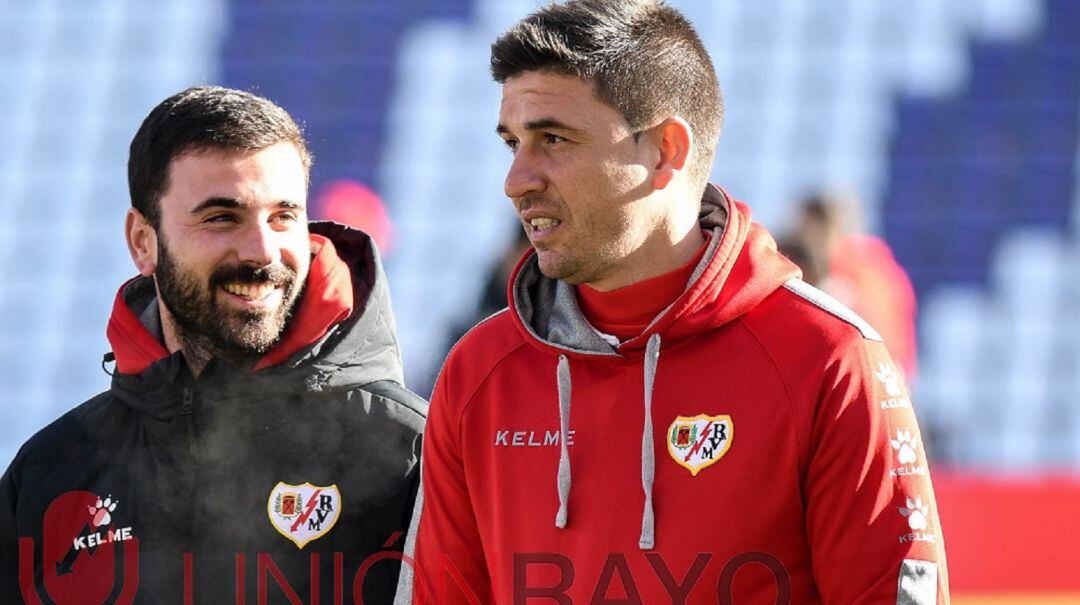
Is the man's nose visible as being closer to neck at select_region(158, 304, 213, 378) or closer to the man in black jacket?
the man in black jacket

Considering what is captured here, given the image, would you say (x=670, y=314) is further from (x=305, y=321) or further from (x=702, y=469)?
(x=305, y=321)

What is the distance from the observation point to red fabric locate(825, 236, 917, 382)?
231 inches

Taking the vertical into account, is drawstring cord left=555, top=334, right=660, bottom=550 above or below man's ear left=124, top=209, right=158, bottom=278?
below

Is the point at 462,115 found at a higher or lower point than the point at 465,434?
higher

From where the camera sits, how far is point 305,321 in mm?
3023

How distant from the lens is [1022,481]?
212 inches

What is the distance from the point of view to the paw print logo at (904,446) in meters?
2.49

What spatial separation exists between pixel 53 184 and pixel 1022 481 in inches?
264

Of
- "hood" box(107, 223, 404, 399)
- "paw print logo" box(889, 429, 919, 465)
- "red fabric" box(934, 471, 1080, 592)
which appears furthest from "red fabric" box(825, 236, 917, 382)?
"paw print logo" box(889, 429, 919, 465)

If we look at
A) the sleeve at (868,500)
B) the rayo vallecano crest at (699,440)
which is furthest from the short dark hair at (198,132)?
the sleeve at (868,500)

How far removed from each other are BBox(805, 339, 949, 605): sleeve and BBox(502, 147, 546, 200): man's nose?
536 millimetres

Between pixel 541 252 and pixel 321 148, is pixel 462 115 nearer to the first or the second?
pixel 321 148

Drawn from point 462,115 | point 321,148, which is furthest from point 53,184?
point 462,115

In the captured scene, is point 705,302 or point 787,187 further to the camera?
point 787,187
